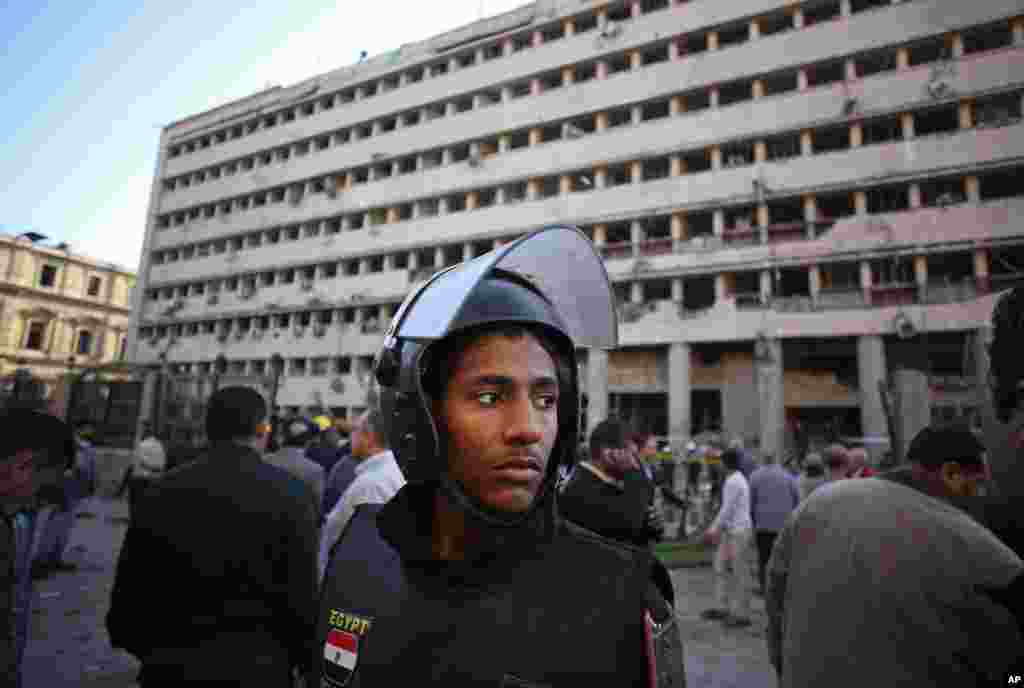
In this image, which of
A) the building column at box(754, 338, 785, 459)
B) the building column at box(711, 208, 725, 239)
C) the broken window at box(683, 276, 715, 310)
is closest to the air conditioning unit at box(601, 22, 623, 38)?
the building column at box(711, 208, 725, 239)

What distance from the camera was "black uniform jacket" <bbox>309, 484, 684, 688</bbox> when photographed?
1.01 metres

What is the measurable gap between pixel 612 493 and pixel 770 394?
19.8 m

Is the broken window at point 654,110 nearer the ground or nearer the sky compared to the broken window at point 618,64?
nearer the ground

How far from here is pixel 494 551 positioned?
112cm

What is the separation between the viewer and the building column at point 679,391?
22766 millimetres

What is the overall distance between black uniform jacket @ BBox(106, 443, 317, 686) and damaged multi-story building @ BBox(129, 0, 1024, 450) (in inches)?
654

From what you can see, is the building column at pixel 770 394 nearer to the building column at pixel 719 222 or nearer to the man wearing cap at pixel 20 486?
the building column at pixel 719 222

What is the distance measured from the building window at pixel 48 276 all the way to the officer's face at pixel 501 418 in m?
57.0

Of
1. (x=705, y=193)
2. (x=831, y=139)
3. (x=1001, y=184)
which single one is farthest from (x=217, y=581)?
(x=1001, y=184)

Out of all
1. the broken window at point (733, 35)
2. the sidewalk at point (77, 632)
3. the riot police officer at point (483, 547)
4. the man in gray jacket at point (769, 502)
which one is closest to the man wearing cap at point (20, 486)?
the riot police officer at point (483, 547)

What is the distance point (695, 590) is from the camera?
8125 mm

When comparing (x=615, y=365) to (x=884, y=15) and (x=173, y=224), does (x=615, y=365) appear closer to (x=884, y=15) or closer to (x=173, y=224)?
(x=884, y=15)

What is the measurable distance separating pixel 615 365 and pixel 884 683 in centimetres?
2362

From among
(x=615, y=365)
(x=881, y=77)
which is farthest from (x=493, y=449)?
(x=881, y=77)
